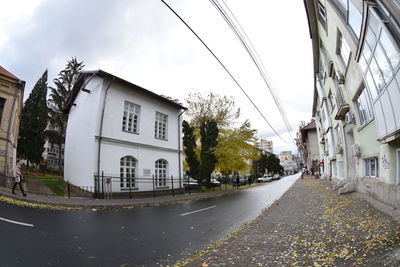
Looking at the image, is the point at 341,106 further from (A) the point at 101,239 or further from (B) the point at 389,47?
(A) the point at 101,239

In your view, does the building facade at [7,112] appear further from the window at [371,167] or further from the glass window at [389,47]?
the window at [371,167]

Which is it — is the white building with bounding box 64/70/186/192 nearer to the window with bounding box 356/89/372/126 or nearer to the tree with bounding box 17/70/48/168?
the tree with bounding box 17/70/48/168

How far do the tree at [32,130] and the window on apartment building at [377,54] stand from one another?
34.4 metres

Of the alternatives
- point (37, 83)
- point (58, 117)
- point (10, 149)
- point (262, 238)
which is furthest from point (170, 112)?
point (37, 83)

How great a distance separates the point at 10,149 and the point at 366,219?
21.9 m

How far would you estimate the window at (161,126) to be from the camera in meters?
20.6

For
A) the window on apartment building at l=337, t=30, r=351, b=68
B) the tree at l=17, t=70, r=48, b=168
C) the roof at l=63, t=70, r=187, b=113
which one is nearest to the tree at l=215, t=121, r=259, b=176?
the roof at l=63, t=70, r=187, b=113

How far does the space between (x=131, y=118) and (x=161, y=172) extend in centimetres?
548

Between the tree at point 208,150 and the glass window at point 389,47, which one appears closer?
the glass window at point 389,47

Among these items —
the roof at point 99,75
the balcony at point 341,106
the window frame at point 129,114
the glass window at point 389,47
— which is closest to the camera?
the glass window at point 389,47

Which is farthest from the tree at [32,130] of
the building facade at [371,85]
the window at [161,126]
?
the building facade at [371,85]

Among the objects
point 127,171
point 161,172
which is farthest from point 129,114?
point 161,172

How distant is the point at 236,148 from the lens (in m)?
24.7

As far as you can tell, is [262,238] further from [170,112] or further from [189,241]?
[170,112]
